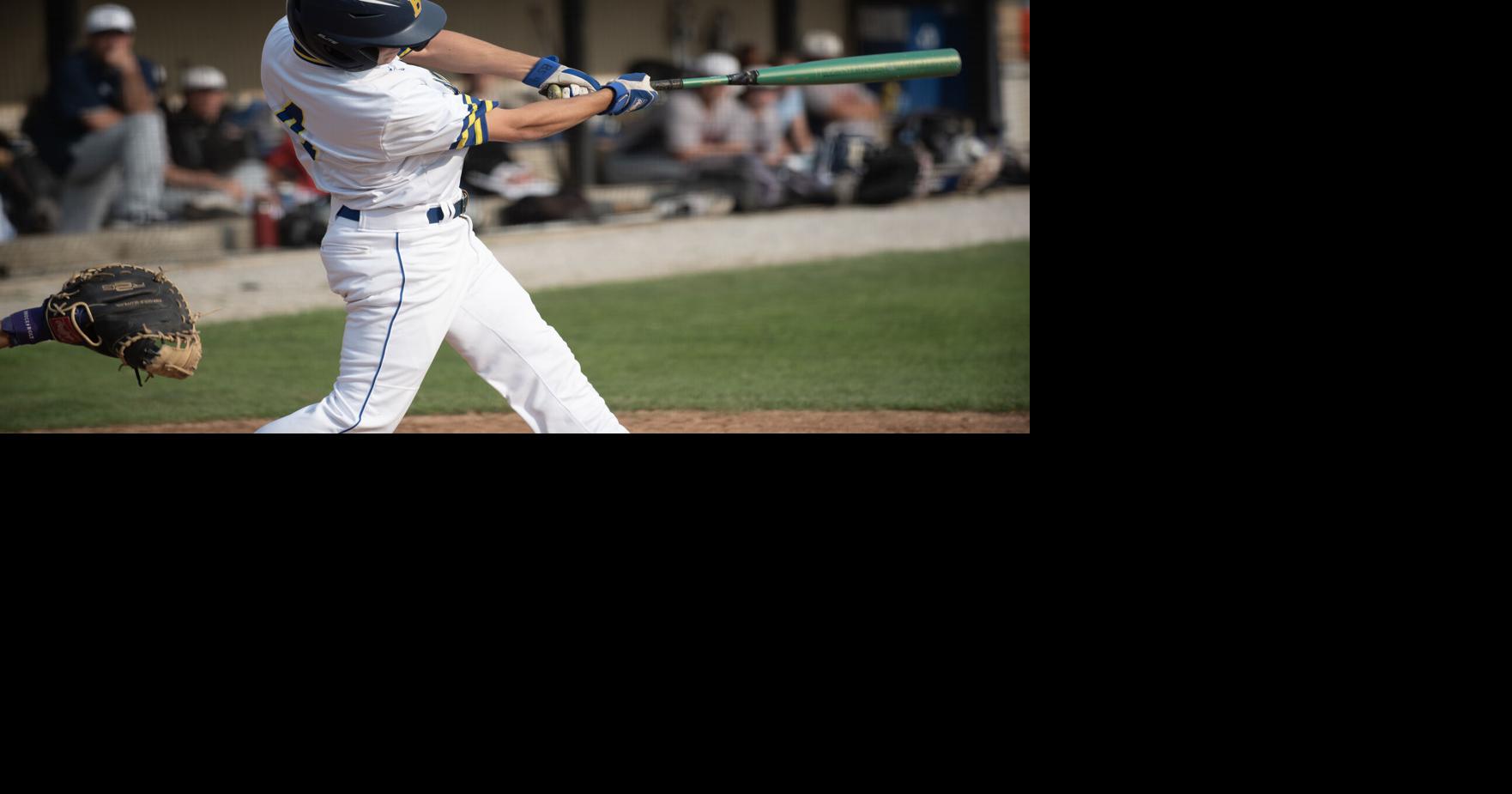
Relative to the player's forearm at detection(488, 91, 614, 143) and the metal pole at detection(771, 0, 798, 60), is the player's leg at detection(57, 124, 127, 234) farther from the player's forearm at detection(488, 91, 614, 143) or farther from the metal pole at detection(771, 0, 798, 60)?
the metal pole at detection(771, 0, 798, 60)

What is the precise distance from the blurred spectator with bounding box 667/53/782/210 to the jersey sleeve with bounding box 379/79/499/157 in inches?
254

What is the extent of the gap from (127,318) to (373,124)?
0.70m

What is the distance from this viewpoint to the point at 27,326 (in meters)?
3.00

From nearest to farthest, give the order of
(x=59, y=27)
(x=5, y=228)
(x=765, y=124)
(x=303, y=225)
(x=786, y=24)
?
(x=5, y=228)
(x=303, y=225)
(x=59, y=27)
(x=765, y=124)
(x=786, y=24)

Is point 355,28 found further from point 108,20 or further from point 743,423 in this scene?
point 108,20

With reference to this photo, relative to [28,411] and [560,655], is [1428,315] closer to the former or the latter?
[560,655]

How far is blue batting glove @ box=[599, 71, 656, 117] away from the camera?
10.3 feet

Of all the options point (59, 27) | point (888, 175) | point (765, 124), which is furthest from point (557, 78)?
point (888, 175)

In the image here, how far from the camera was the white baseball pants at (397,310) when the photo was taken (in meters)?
2.95

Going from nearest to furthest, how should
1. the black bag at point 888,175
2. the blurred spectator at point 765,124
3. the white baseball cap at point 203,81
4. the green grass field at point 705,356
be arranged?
the green grass field at point 705,356 < the white baseball cap at point 203,81 < the blurred spectator at point 765,124 < the black bag at point 888,175

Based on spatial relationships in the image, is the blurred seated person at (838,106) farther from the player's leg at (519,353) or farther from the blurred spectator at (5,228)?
the player's leg at (519,353)

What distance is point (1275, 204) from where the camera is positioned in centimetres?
256

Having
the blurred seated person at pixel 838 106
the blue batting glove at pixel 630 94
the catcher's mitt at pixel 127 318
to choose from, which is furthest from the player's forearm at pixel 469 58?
the blurred seated person at pixel 838 106

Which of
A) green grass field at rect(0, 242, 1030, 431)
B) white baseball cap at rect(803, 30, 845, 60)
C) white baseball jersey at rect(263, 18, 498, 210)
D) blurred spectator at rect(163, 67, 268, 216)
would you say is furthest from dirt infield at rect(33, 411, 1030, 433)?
white baseball cap at rect(803, 30, 845, 60)
